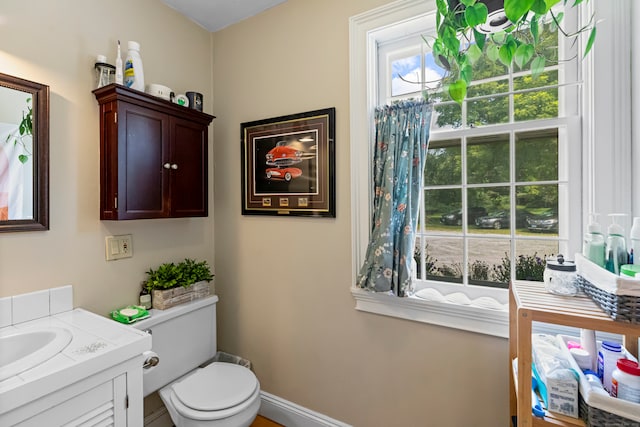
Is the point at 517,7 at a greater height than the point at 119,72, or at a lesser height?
lesser

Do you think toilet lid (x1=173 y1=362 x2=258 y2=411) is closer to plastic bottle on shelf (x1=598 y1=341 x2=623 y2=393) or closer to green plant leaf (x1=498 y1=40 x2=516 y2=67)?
plastic bottle on shelf (x1=598 y1=341 x2=623 y2=393)

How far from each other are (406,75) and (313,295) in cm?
132

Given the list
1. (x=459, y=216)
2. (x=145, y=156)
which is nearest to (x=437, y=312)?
(x=459, y=216)

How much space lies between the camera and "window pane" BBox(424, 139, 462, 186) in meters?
1.46

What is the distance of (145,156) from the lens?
1.52 meters

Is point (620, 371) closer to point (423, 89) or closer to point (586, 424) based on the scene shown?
point (586, 424)

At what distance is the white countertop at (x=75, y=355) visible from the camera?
803 mm

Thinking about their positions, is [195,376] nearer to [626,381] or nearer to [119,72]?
[119,72]

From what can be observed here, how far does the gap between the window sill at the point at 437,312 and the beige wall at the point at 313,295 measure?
4 cm

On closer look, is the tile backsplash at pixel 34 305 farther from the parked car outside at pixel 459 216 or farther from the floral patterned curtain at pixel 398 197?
the parked car outside at pixel 459 216

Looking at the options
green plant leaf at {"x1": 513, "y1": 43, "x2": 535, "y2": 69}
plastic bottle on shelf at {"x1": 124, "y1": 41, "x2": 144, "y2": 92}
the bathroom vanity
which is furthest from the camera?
plastic bottle on shelf at {"x1": 124, "y1": 41, "x2": 144, "y2": 92}

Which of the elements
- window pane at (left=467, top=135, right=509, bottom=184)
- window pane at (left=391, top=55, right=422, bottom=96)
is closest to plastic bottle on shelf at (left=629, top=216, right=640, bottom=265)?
window pane at (left=467, top=135, right=509, bottom=184)

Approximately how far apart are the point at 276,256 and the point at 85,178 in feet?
3.51

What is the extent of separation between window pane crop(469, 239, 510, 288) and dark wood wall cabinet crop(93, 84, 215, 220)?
5.11 feet
